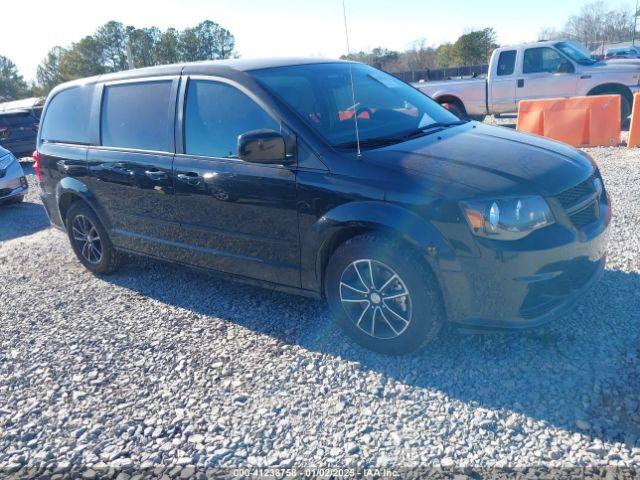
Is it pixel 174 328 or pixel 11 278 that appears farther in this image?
pixel 11 278

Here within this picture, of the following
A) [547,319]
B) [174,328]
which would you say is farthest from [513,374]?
[174,328]

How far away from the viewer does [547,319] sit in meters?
2.97

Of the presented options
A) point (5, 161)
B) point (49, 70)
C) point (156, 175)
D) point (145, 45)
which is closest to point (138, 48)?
point (145, 45)

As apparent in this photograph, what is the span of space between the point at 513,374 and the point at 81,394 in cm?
262

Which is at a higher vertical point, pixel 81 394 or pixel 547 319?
pixel 547 319

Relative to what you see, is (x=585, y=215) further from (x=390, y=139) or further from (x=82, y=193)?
(x=82, y=193)

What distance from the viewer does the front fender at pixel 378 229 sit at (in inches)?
117

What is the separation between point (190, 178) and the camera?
4.00 meters

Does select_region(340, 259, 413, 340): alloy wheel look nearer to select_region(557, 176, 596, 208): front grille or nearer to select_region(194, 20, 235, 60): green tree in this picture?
select_region(557, 176, 596, 208): front grille

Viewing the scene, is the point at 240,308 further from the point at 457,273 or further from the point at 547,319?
the point at 547,319

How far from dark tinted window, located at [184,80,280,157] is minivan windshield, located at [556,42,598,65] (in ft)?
35.1

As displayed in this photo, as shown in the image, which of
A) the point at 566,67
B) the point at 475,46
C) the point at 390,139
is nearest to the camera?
the point at 390,139

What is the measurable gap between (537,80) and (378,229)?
11.0m

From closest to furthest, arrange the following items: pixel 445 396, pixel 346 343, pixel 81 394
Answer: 1. pixel 445 396
2. pixel 81 394
3. pixel 346 343
